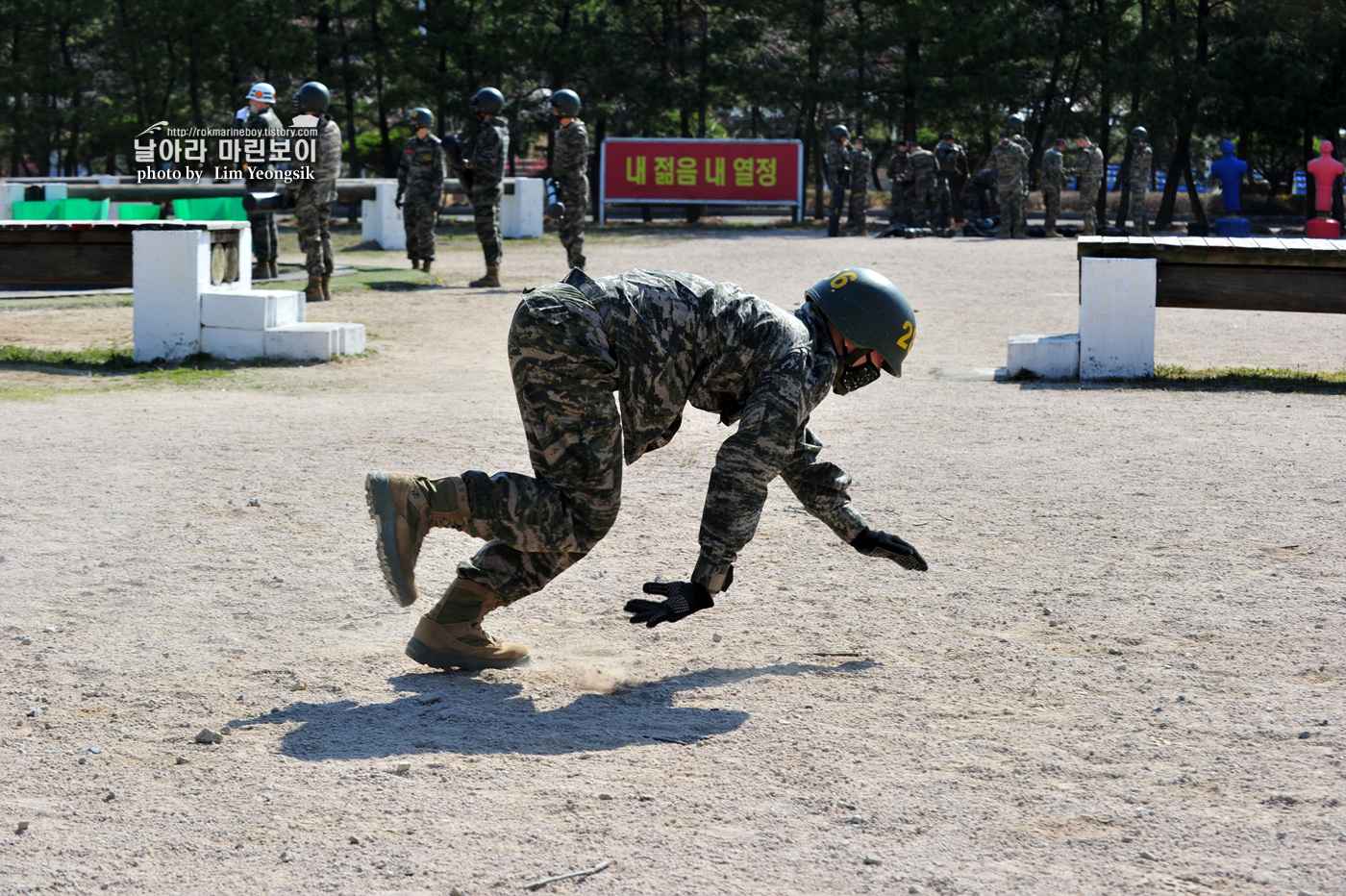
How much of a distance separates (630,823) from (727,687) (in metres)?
1.03

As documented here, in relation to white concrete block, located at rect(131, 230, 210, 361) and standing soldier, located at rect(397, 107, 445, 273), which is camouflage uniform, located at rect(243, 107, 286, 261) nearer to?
standing soldier, located at rect(397, 107, 445, 273)

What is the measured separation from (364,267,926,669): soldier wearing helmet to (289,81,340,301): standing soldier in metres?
11.1

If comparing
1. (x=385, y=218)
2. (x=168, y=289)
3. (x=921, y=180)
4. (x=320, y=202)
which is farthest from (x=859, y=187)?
(x=168, y=289)

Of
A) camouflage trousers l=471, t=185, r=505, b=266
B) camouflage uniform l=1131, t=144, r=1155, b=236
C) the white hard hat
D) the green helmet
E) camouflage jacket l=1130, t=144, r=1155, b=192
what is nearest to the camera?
the green helmet

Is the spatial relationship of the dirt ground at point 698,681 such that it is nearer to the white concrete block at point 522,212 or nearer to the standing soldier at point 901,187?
the white concrete block at point 522,212

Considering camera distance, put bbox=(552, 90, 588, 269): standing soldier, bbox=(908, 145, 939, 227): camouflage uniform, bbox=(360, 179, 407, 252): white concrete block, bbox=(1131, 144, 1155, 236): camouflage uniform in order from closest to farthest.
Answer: bbox=(552, 90, 588, 269): standing soldier, bbox=(360, 179, 407, 252): white concrete block, bbox=(1131, 144, 1155, 236): camouflage uniform, bbox=(908, 145, 939, 227): camouflage uniform

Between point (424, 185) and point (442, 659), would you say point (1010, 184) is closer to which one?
point (424, 185)

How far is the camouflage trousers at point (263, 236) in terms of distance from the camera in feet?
54.7

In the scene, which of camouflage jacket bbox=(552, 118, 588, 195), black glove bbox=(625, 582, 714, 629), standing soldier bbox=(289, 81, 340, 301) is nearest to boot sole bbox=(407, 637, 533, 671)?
black glove bbox=(625, 582, 714, 629)

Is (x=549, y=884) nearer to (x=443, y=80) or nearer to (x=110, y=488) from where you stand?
(x=110, y=488)

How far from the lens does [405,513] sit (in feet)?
12.6

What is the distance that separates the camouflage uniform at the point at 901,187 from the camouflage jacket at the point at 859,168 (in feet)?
1.86

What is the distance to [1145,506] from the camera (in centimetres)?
634

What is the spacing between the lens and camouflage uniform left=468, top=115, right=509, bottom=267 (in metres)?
16.2
